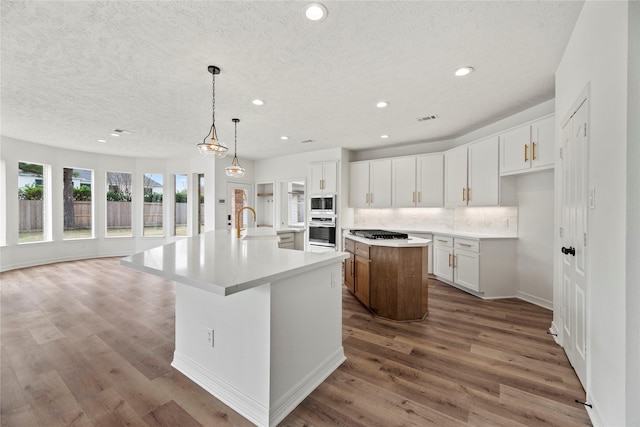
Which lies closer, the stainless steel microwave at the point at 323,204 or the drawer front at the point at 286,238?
the drawer front at the point at 286,238

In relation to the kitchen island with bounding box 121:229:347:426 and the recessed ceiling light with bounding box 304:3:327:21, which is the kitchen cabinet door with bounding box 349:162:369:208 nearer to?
the kitchen island with bounding box 121:229:347:426

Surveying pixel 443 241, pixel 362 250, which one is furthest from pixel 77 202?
pixel 443 241

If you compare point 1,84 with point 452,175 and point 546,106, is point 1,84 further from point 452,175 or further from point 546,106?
point 546,106

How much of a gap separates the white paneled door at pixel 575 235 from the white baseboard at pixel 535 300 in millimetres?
1285

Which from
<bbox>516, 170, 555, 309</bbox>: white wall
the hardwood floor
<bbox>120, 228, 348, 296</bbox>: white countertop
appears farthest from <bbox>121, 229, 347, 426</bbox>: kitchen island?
<bbox>516, 170, 555, 309</bbox>: white wall

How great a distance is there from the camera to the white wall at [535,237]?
3506 mm

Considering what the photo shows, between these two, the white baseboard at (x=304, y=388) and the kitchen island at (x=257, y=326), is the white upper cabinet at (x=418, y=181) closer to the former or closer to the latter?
the kitchen island at (x=257, y=326)

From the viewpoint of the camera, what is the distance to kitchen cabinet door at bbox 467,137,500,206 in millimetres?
3975

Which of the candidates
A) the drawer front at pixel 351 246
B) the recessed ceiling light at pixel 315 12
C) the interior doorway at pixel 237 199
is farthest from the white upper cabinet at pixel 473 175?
the interior doorway at pixel 237 199

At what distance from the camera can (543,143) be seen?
331 cm

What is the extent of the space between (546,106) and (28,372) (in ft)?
20.0

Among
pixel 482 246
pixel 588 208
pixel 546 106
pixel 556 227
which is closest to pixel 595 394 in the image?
pixel 588 208

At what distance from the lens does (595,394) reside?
159 centimetres

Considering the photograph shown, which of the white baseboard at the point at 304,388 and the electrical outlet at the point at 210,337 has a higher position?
the electrical outlet at the point at 210,337
